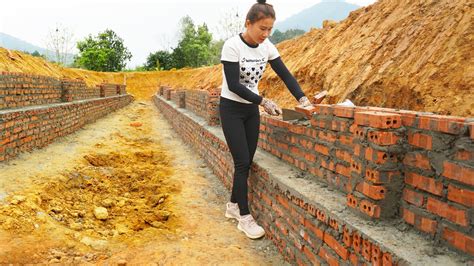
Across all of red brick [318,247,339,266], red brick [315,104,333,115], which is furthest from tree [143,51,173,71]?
red brick [318,247,339,266]

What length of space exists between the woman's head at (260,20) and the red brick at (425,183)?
61.5 inches

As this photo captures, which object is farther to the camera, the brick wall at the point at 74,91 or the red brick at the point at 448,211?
the brick wall at the point at 74,91

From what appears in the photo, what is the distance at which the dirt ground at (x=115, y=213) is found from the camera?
2.72 metres

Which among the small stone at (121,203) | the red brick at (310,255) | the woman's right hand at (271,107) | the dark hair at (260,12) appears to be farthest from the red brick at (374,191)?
the small stone at (121,203)

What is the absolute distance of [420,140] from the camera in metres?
1.76

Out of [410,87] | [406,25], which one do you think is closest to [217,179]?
[410,87]

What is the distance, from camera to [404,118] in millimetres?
1866

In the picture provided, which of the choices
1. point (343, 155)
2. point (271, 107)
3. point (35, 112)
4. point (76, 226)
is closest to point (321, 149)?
point (343, 155)

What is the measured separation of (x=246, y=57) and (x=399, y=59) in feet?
9.89

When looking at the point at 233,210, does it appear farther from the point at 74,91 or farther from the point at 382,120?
the point at 74,91

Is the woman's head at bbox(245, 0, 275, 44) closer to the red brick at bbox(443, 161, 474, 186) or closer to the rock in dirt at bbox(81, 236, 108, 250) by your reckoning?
the red brick at bbox(443, 161, 474, 186)

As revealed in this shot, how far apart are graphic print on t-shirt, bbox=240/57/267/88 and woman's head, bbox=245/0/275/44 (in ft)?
0.68

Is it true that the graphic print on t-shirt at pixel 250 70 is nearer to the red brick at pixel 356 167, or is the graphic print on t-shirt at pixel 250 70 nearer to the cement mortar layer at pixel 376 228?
the cement mortar layer at pixel 376 228

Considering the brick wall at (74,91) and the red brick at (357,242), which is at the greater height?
the brick wall at (74,91)
